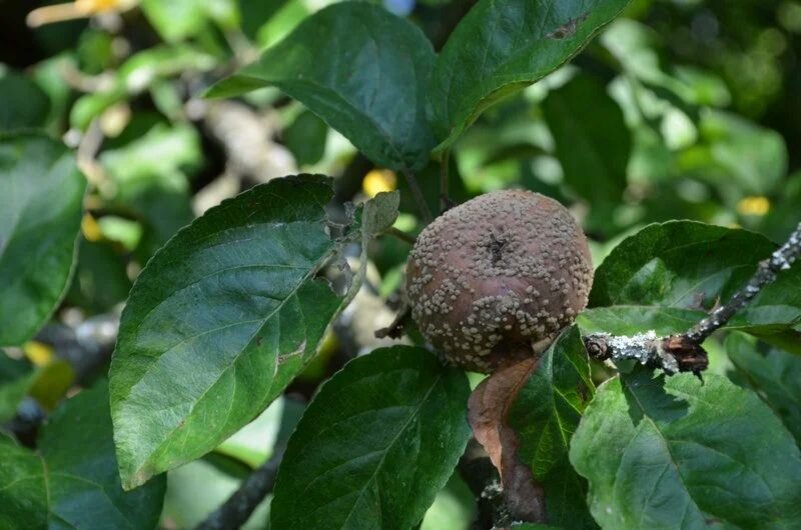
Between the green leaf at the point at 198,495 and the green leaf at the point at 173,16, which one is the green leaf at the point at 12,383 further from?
the green leaf at the point at 173,16

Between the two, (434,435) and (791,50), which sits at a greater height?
(434,435)

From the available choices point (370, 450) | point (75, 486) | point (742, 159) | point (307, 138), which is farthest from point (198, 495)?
point (742, 159)

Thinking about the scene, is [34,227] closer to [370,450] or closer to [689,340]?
[370,450]

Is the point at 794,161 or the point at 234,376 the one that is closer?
the point at 234,376

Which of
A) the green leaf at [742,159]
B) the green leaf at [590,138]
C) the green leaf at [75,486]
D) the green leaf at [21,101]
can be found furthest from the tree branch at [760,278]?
the green leaf at [21,101]

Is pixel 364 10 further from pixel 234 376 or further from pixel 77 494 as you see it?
pixel 77 494

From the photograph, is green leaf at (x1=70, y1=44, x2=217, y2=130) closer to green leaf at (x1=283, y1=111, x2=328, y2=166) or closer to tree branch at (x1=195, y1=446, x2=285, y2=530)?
green leaf at (x1=283, y1=111, x2=328, y2=166)

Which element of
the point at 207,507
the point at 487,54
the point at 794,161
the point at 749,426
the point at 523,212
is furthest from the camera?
the point at 794,161

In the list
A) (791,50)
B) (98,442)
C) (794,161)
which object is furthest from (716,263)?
(791,50)
